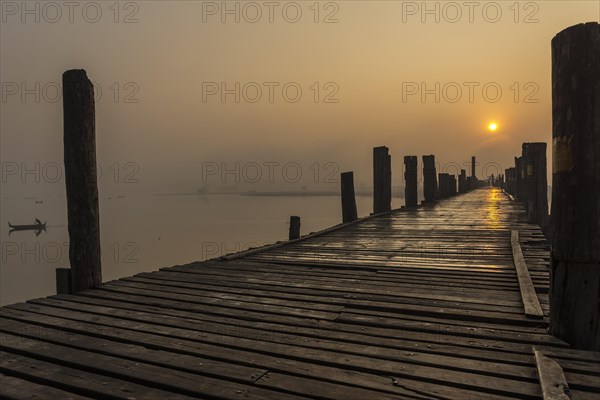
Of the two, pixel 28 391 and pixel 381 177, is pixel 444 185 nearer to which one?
pixel 381 177

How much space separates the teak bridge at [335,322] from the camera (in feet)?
8.31

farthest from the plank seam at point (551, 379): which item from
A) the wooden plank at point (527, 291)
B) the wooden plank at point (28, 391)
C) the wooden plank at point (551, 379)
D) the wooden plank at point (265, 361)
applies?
the wooden plank at point (28, 391)

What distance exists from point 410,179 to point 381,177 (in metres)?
4.83

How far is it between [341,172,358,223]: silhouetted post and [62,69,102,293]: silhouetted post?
382 inches

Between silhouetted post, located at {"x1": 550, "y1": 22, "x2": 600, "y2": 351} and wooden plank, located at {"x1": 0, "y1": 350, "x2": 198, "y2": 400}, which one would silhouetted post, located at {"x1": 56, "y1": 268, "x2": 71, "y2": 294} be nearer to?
wooden plank, located at {"x1": 0, "y1": 350, "x2": 198, "y2": 400}

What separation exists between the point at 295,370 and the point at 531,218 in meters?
11.0

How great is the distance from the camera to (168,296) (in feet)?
15.5

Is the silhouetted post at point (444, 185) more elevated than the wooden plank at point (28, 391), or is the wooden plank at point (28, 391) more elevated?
the silhouetted post at point (444, 185)

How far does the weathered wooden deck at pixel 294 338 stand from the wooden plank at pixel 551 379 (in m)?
0.05

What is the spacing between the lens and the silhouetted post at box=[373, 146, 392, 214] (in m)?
16.0

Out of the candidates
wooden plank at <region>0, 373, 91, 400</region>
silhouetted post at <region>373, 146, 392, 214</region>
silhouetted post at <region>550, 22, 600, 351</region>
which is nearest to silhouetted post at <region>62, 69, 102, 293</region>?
wooden plank at <region>0, 373, 91, 400</region>

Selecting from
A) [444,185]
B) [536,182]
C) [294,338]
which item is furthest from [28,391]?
[444,185]

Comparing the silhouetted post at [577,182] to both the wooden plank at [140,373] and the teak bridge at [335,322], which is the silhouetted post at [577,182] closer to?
the teak bridge at [335,322]

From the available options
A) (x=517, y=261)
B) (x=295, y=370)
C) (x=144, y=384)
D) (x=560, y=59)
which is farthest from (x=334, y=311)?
(x=517, y=261)
